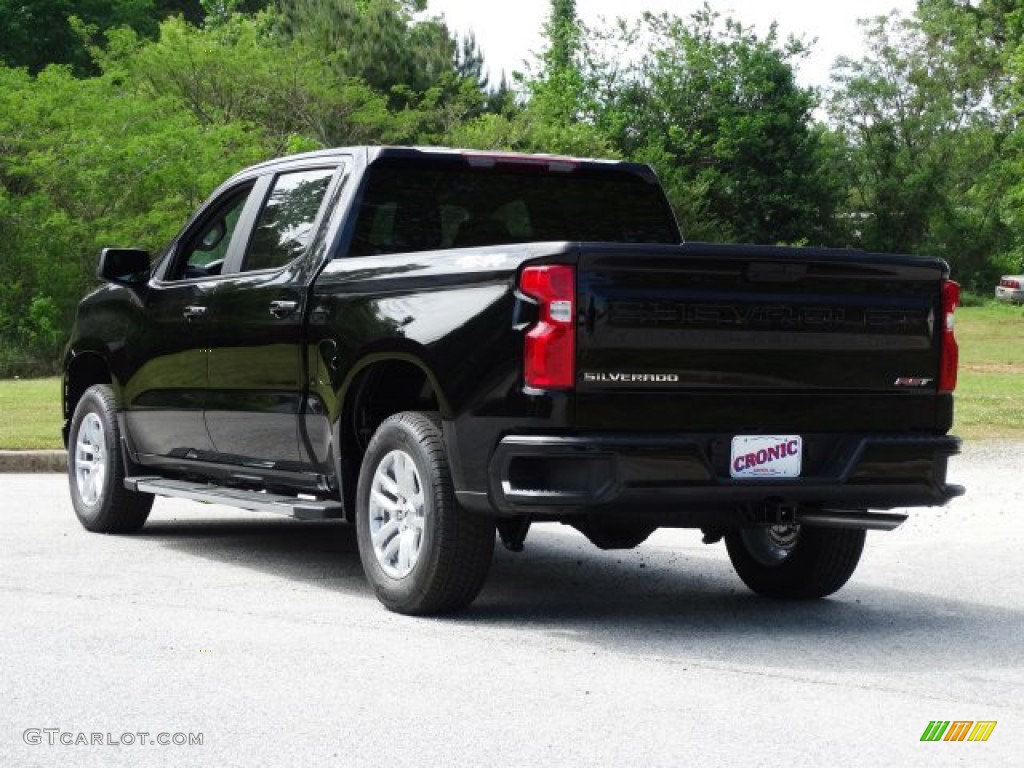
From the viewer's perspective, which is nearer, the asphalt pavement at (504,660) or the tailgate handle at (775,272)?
the asphalt pavement at (504,660)

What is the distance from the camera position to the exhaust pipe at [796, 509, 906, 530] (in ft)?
24.5

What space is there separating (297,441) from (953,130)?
2706 inches

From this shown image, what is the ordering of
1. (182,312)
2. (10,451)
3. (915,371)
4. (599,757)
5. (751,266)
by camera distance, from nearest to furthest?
(599,757)
(751,266)
(915,371)
(182,312)
(10,451)

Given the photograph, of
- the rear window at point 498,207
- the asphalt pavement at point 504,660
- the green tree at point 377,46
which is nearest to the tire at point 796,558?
the asphalt pavement at point 504,660

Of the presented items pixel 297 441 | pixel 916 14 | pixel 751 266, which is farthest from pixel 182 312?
pixel 916 14

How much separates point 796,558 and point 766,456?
1.39m

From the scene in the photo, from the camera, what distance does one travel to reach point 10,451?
14336 millimetres

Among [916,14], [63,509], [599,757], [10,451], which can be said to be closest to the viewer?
[599,757]

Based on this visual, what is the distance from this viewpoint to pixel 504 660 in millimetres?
6754

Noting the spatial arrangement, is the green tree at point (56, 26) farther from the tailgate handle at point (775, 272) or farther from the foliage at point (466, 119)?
the tailgate handle at point (775, 272)

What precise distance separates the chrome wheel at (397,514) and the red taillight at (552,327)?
2.88 ft

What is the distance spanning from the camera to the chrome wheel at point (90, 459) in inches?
409

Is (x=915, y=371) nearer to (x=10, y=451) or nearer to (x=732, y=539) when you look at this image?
(x=732, y=539)

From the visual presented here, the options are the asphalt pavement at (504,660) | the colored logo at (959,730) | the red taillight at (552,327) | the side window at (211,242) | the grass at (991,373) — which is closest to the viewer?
the asphalt pavement at (504,660)
